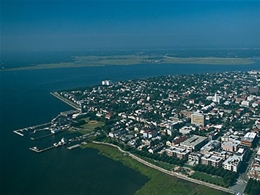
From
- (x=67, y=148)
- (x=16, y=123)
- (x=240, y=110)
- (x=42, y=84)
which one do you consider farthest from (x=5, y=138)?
(x=42, y=84)

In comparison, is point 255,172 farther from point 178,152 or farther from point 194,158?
point 178,152

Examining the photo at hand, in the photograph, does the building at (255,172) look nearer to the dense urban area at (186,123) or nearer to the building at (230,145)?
the dense urban area at (186,123)

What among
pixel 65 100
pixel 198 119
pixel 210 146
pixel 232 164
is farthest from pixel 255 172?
pixel 65 100

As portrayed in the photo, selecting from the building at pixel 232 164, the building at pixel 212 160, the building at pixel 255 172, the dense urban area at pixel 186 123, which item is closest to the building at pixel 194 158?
the dense urban area at pixel 186 123

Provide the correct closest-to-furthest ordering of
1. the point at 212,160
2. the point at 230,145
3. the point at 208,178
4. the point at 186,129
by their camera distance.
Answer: the point at 208,178
the point at 212,160
the point at 230,145
the point at 186,129

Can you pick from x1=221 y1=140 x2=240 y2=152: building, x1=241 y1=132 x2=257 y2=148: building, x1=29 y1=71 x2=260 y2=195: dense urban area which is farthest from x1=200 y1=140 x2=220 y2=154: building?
x1=241 y1=132 x2=257 y2=148: building

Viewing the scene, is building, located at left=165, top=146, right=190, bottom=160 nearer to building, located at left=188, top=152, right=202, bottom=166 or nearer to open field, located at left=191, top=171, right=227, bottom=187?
building, located at left=188, top=152, right=202, bottom=166

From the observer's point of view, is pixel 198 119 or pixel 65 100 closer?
pixel 198 119
